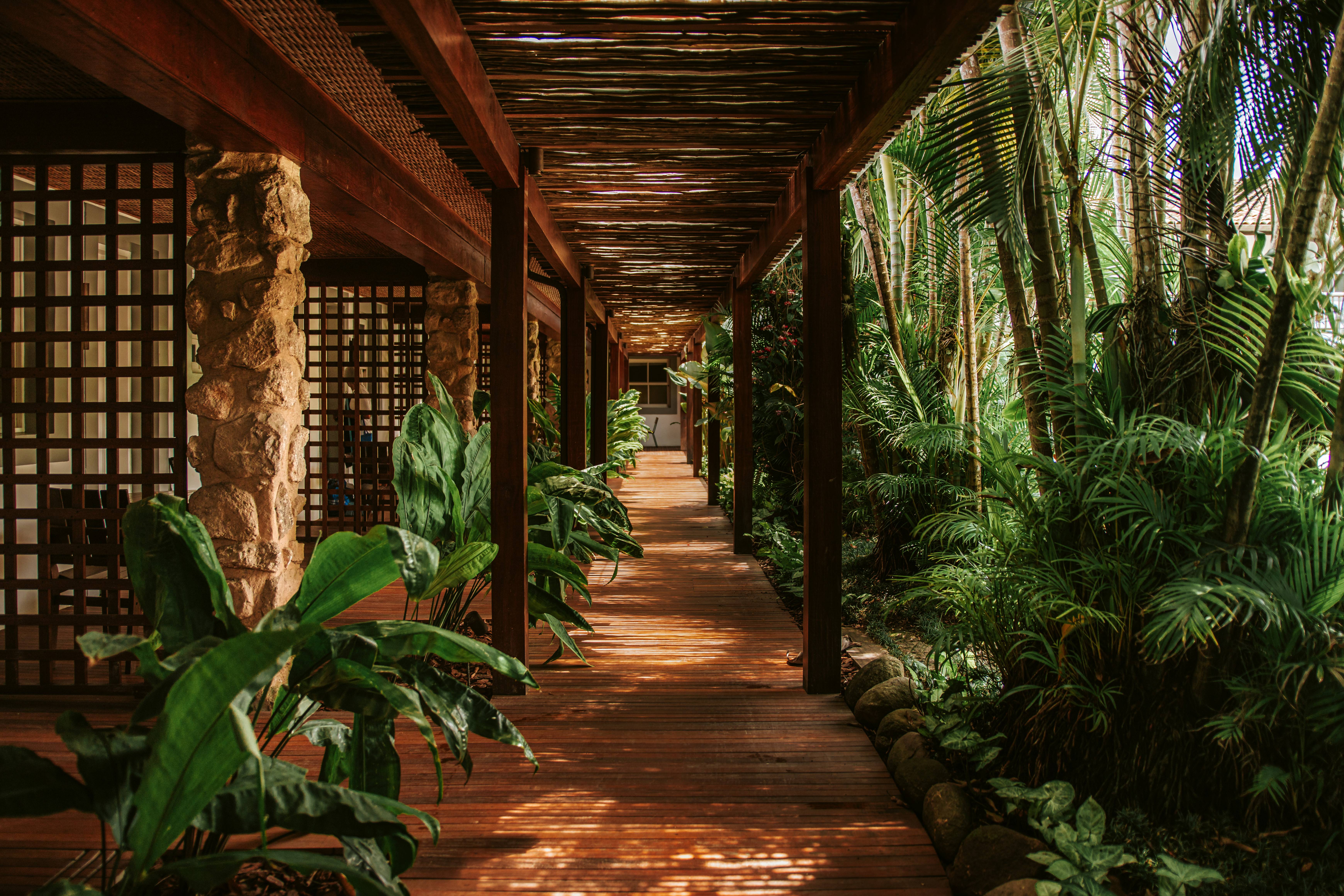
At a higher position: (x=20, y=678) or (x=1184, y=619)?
(x=1184, y=619)

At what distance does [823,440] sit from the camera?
145 inches

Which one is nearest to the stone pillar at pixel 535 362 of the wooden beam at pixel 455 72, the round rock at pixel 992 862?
the wooden beam at pixel 455 72

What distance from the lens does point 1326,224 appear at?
105 inches

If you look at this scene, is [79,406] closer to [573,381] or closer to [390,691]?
[390,691]

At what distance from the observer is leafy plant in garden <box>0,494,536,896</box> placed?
139cm

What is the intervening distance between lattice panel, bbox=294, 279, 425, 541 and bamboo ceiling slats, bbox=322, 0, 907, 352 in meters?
2.98

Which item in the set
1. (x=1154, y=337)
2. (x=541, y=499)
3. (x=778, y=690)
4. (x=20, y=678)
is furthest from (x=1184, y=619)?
(x=20, y=678)

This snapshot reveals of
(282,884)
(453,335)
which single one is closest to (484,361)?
(453,335)

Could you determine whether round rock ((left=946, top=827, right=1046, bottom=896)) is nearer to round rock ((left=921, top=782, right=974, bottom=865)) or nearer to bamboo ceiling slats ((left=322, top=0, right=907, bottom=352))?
round rock ((left=921, top=782, right=974, bottom=865))

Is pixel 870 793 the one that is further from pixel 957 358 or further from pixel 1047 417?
pixel 957 358

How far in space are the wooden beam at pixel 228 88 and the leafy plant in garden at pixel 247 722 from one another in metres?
1.30

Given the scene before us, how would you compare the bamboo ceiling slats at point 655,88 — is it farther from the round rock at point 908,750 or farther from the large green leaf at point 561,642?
the round rock at point 908,750

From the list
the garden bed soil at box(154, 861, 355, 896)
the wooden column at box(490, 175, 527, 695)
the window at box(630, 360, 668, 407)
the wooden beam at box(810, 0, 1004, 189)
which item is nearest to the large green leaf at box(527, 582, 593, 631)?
the wooden column at box(490, 175, 527, 695)

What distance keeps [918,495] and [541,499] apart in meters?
2.86
